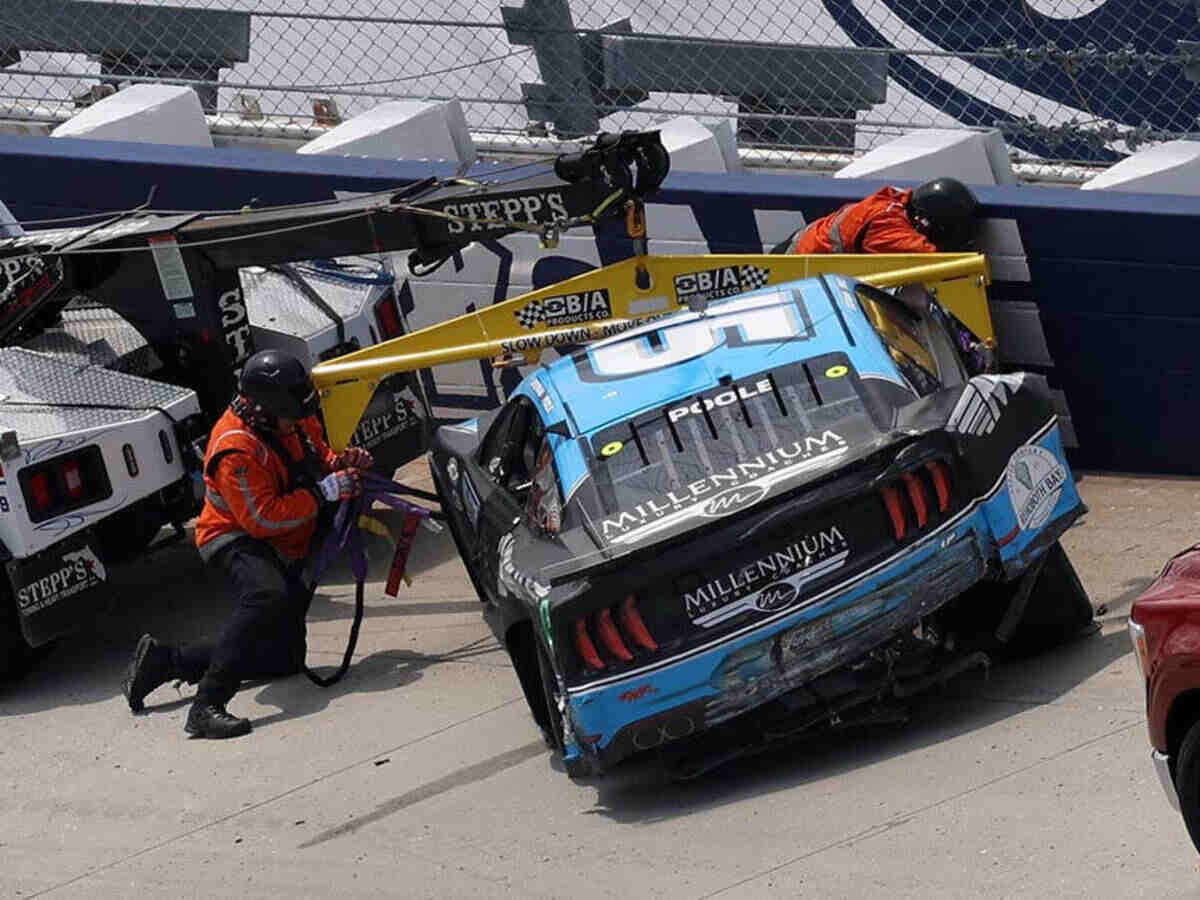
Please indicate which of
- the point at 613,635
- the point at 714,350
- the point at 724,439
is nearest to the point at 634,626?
the point at 613,635

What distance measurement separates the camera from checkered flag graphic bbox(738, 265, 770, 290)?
10.5 meters

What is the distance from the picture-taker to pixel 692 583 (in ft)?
25.0

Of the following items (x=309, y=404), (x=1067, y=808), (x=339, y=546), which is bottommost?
(x=1067, y=808)

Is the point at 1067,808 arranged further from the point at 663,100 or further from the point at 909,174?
the point at 663,100

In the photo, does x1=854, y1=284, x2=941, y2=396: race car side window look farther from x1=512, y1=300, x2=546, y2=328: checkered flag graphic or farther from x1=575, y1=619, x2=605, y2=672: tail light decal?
x1=512, y1=300, x2=546, y2=328: checkered flag graphic

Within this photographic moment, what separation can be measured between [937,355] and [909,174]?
9.56 feet

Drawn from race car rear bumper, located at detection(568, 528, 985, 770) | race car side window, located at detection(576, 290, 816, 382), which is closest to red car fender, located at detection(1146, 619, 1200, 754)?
race car rear bumper, located at detection(568, 528, 985, 770)

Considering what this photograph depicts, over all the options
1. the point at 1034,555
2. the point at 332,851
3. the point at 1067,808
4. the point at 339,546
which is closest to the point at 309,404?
the point at 339,546

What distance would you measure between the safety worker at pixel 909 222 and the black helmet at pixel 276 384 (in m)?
2.80

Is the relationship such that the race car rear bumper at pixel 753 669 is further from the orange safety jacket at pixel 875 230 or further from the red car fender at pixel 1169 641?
the orange safety jacket at pixel 875 230

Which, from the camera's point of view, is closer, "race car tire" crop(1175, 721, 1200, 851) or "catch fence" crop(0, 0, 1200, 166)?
"race car tire" crop(1175, 721, 1200, 851)

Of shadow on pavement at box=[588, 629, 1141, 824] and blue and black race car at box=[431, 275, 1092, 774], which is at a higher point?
blue and black race car at box=[431, 275, 1092, 774]

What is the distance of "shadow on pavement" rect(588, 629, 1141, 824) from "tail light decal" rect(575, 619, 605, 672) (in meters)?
0.54

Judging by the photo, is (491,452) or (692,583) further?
(491,452)
